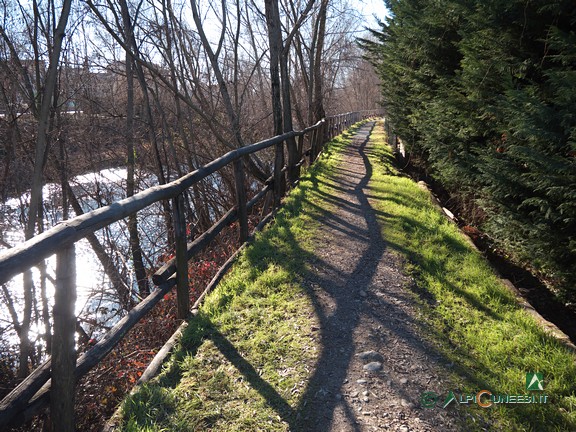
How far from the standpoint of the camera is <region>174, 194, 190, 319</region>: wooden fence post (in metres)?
3.03

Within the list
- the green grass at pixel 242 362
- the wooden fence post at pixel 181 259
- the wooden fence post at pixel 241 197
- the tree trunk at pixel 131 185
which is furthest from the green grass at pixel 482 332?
the tree trunk at pixel 131 185

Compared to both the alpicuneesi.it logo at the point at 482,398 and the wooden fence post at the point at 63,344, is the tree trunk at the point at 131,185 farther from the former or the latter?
the alpicuneesi.it logo at the point at 482,398

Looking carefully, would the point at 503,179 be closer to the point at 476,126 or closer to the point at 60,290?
the point at 476,126

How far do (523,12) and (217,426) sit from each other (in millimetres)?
4775

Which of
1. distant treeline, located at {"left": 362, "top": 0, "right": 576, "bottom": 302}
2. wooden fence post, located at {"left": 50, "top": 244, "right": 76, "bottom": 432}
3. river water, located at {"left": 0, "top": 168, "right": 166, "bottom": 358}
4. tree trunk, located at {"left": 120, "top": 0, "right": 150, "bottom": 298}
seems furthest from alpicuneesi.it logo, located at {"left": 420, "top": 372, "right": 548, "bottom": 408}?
tree trunk, located at {"left": 120, "top": 0, "right": 150, "bottom": 298}

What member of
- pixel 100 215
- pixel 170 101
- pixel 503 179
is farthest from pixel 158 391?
pixel 170 101

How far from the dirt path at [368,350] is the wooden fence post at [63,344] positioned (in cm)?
127

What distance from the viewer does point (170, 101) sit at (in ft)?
42.3

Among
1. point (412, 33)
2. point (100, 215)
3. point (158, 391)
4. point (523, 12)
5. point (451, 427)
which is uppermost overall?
point (412, 33)

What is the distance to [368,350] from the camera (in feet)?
8.95

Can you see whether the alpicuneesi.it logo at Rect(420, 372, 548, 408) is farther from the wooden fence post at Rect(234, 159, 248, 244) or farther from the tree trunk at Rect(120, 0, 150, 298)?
the tree trunk at Rect(120, 0, 150, 298)

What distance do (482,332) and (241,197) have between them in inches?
115

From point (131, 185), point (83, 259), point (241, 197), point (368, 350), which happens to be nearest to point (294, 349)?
point (368, 350)

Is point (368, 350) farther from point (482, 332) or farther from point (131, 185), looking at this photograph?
point (131, 185)
